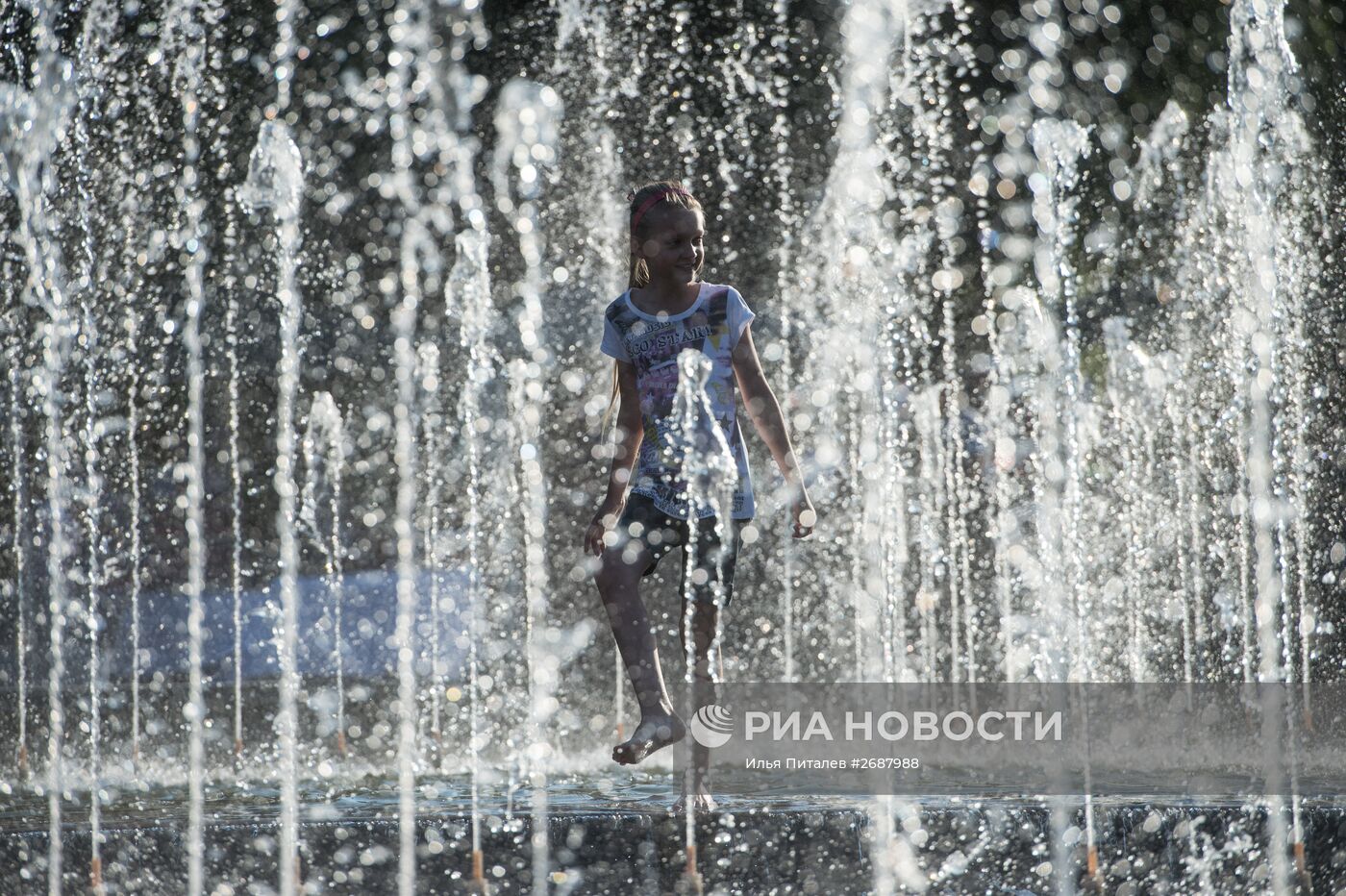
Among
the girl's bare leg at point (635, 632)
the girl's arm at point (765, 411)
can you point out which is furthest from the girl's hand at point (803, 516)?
the girl's bare leg at point (635, 632)

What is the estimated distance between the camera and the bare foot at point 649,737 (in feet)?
6.93

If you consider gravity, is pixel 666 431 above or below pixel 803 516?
above

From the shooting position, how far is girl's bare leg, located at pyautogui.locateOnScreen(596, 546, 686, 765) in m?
2.22

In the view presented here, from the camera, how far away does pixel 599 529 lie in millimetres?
2279

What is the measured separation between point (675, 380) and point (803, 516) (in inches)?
13.2

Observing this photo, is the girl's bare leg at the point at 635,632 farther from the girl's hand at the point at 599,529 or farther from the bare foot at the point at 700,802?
the bare foot at the point at 700,802

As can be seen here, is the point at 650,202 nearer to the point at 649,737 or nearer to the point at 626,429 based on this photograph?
the point at 626,429

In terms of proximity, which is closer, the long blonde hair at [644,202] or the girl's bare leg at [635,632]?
the girl's bare leg at [635,632]

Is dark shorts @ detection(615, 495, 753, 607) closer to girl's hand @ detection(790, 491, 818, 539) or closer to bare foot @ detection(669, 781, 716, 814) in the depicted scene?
girl's hand @ detection(790, 491, 818, 539)

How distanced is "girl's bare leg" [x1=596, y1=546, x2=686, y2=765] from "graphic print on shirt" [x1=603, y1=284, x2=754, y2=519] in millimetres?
128

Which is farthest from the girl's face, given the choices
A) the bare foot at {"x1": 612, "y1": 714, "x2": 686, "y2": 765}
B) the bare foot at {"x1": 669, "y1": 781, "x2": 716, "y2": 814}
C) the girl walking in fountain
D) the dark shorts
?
the bare foot at {"x1": 669, "y1": 781, "x2": 716, "y2": 814}

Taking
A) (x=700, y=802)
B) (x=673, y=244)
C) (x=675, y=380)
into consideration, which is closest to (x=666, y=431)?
(x=675, y=380)

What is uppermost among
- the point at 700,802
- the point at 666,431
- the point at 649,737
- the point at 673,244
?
the point at 673,244

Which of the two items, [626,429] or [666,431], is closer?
[666,431]
